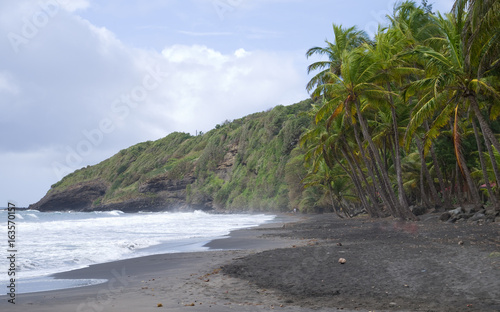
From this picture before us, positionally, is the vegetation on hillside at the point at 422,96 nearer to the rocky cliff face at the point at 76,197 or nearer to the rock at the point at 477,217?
the rock at the point at 477,217

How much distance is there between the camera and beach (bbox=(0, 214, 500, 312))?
576cm

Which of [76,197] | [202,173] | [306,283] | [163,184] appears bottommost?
[306,283]

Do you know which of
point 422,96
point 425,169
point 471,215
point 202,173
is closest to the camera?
point 471,215

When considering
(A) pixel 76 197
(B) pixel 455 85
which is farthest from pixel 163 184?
(B) pixel 455 85

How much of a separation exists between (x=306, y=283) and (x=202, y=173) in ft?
276

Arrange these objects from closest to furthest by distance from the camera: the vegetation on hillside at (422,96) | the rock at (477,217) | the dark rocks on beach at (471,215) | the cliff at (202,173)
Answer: the vegetation on hillside at (422,96)
the dark rocks on beach at (471,215)
the rock at (477,217)
the cliff at (202,173)

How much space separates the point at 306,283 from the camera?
7.15m

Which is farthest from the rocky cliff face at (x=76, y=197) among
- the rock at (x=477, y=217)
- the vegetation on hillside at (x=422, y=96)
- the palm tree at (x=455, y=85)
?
the palm tree at (x=455, y=85)

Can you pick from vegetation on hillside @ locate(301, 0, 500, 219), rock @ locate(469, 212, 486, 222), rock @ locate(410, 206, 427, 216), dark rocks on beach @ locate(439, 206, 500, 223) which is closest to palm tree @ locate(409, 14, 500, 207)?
vegetation on hillside @ locate(301, 0, 500, 219)

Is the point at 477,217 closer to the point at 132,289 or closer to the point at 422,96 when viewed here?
the point at 422,96

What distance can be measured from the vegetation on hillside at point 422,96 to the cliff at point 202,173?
1936 centimetres

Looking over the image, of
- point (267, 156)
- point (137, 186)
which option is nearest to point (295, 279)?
point (267, 156)

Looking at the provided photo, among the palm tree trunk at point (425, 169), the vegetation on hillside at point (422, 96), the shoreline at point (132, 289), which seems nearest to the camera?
→ the shoreline at point (132, 289)

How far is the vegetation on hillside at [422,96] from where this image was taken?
41.1 ft
